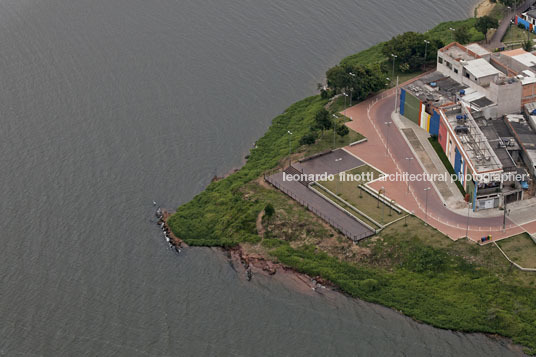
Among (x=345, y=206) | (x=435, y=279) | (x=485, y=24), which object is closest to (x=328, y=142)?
(x=345, y=206)

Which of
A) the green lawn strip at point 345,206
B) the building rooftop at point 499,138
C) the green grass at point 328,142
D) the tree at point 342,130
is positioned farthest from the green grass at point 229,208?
the building rooftop at point 499,138

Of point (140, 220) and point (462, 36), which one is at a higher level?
point (462, 36)

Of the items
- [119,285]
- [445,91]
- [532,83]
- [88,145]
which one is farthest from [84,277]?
[532,83]

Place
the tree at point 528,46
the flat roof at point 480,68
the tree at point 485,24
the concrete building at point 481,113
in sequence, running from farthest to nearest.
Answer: the tree at point 485,24 → the tree at point 528,46 → the flat roof at point 480,68 → the concrete building at point 481,113

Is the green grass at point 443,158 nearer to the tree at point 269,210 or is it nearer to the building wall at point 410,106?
the building wall at point 410,106

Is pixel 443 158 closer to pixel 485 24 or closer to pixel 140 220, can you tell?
pixel 485 24
